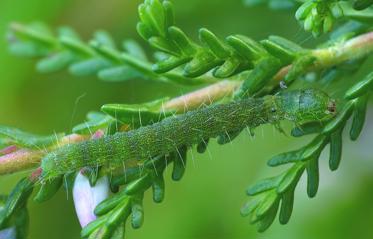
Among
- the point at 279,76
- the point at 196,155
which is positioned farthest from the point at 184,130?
the point at 196,155

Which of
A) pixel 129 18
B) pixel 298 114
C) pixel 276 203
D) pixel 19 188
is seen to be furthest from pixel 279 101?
pixel 129 18

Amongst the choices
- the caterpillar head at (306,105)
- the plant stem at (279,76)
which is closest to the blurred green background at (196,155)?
the plant stem at (279,76)

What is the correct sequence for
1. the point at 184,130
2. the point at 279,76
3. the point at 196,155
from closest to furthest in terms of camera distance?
1. the point at 184,130
2. the point at 279,76
3. the point at 196,155

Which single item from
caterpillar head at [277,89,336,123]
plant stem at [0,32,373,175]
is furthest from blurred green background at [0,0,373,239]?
caterpillar head at [277,89,336,123]

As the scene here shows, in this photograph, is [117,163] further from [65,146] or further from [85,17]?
[85,17]

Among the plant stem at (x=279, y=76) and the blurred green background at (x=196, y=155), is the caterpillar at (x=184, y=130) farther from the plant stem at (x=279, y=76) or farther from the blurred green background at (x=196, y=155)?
the blurred green background at (x=196, y=155)

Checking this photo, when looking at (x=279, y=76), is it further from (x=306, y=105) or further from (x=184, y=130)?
(x=184, y=130)
